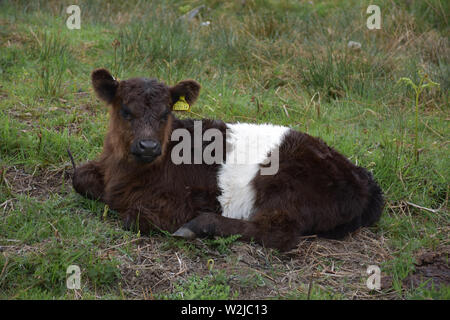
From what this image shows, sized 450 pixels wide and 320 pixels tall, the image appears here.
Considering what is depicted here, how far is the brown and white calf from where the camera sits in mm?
4172

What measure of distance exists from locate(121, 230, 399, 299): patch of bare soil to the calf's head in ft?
2.59

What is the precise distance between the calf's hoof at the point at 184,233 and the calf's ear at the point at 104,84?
135cm

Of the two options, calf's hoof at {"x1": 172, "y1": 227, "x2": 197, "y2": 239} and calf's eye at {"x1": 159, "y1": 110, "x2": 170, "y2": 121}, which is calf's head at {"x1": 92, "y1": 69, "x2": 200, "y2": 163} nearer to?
calf's eye at {"x1": 159, "y1": 110, "x2": 170, "y2": 121}

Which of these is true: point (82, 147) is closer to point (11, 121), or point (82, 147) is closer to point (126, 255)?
point (11, 121)

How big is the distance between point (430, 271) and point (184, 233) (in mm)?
1929

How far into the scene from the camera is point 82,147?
5438 millimetres

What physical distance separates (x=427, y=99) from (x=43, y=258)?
580cm

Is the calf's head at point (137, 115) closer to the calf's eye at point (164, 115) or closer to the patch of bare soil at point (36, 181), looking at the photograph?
the calf's eye at point (164, 115)

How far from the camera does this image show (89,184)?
4543 millimetres

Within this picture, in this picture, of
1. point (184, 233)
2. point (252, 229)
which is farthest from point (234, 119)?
point (184, 233)

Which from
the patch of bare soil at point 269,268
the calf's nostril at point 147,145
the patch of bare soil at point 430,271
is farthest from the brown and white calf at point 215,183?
the patch of bare soil at point 430,271

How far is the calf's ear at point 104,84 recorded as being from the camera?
14.2 ft

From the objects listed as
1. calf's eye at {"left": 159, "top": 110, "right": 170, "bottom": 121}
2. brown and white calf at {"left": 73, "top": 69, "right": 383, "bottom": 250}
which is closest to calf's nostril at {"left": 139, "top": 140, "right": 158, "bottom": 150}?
brown and white calf at {"left": 73, "top": 69, "right": 383, "bottom": 250}
